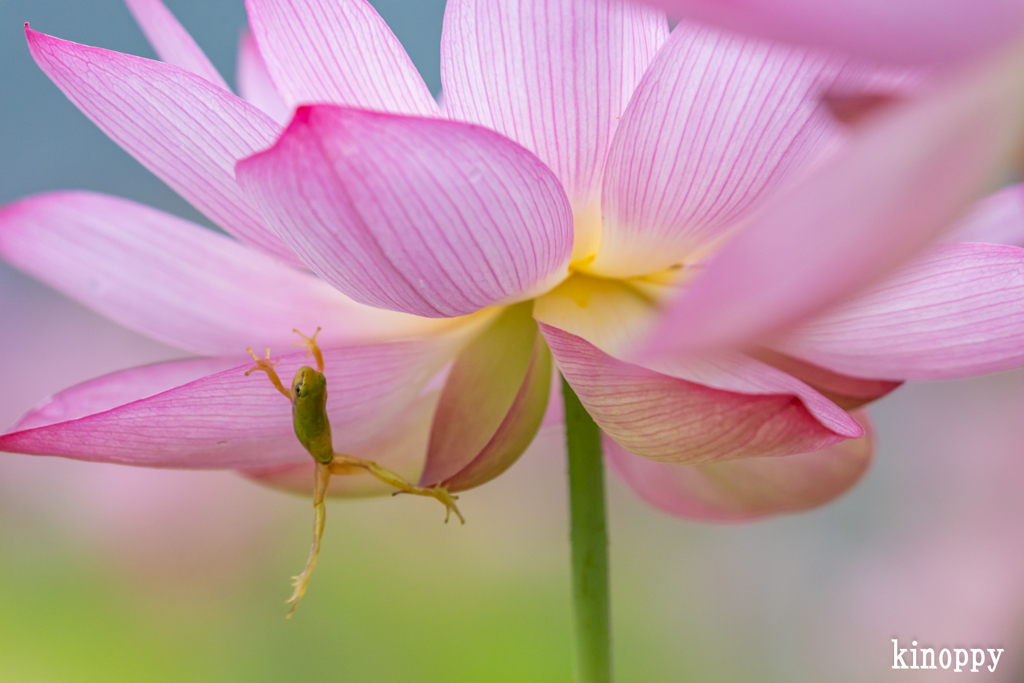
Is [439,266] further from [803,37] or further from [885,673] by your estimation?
[885,673]

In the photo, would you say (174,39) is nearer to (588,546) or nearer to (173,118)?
(173,118)

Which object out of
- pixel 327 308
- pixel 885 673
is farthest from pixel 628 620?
pixel 327 308

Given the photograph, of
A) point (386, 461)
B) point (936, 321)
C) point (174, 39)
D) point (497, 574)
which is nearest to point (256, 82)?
point (174, 39)

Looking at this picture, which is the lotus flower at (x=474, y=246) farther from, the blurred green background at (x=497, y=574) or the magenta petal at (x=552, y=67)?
the blurred green background at (x=497, y=574)

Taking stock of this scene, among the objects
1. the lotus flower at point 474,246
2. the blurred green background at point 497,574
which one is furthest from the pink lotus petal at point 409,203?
the blurred green background at point 497,574

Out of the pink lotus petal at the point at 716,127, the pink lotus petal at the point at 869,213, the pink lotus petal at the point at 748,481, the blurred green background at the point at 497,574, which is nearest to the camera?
the pink lotus petal at the point at 869,213
